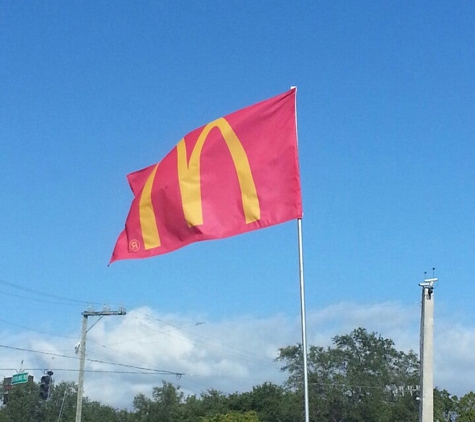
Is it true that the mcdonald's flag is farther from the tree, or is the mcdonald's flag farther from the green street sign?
the tree

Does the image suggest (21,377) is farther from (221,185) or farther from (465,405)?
(221,185)

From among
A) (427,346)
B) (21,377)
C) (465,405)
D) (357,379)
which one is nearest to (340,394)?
(357,379)

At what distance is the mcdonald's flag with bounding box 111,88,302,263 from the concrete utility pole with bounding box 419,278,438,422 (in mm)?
4667

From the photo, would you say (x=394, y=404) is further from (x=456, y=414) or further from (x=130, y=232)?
(x=130, y=232)

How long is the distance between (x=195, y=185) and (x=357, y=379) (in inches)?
2845

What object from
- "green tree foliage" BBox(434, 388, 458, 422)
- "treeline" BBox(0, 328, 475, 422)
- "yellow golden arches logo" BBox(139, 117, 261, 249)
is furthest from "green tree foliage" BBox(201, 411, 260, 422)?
"yellow golden arches logo" BBox(139, 117, 261, 249)

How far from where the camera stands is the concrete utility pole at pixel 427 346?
1588 centimetres

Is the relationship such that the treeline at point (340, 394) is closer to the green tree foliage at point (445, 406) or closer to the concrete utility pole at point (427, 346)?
the green tree foliage at point (445, 406)

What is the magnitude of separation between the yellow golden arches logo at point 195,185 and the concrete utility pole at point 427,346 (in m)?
4.73

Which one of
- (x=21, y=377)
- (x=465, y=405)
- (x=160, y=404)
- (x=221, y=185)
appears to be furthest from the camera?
(x=160, y=404)

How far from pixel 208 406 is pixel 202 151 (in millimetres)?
77244

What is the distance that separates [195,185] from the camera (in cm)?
1324

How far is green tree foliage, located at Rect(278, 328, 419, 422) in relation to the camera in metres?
80.0

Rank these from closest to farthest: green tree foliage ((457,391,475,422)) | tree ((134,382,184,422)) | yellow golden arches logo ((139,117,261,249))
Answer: yellow golden arches logo ((139,117,261,249)) → green tree foliage ((457,391,475,422)) → tree ((134,382,184,422))
